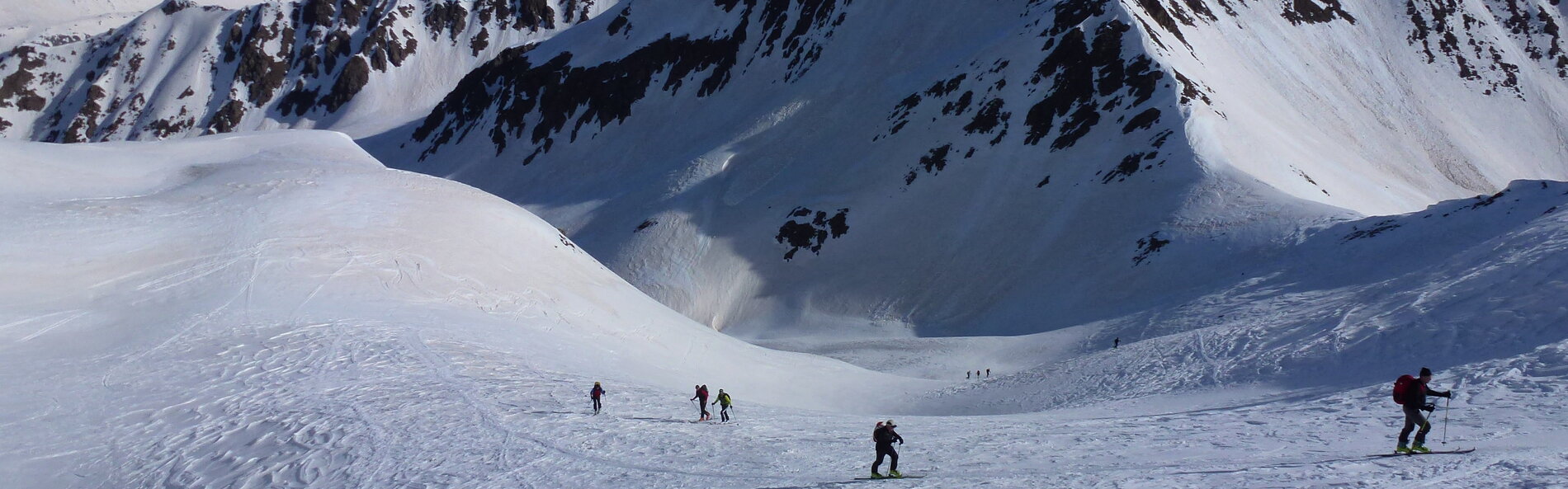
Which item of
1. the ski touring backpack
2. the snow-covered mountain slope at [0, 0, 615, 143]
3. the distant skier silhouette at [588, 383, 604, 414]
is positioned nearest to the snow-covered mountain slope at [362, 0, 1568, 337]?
the distant skier silhouette at [588, 383, 604, 414]

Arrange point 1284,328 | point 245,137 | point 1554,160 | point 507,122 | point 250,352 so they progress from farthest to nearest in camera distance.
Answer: point 507,122
point 1554,160
point 245,137
point 1284,328
point 250,352

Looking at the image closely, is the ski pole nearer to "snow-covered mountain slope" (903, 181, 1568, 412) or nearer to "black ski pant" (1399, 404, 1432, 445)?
"black ski pant" (1399, 404, 1432, 445)

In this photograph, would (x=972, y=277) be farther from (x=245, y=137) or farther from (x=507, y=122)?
(x=507, y=122)

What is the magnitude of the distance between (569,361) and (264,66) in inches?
5599

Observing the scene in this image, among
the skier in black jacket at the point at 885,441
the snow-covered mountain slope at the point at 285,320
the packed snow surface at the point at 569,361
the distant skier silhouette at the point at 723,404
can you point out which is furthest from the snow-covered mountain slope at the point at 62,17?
the skier in black jacket at the point at 885,441

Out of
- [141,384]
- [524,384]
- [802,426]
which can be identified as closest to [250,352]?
[141,384]

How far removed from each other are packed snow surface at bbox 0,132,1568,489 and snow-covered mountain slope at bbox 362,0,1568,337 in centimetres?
833

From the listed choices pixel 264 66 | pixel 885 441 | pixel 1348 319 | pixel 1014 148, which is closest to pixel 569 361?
pixel 885 441

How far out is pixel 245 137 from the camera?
4881 cm

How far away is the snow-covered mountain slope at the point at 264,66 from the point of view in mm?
146125

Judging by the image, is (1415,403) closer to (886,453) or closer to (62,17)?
(886,453)

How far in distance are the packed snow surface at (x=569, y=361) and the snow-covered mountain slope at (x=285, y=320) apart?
0.11 m

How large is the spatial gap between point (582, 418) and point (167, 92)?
155 meters

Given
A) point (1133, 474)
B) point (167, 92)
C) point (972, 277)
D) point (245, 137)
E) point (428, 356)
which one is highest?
point (167, 92)
